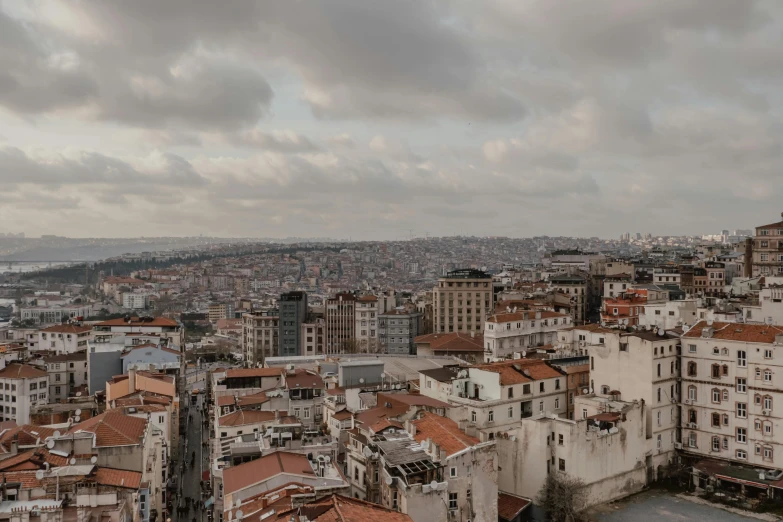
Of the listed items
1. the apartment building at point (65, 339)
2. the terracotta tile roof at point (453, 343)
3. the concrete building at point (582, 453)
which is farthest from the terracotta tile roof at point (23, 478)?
the terracotta tile roof at point (453, 343)

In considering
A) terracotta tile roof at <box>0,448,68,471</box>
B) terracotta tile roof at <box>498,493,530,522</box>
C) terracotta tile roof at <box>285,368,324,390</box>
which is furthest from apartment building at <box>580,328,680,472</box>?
terracotta tile roof at <box>0,448,68,471</box>

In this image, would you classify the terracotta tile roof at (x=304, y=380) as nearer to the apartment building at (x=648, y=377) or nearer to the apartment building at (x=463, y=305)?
the apartment building at (x=648, y=377)

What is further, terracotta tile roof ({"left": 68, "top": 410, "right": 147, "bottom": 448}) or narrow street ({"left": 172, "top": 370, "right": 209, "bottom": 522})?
narrow street ({"left": 172, "top": 370, "right": 209, "bottom": 522})

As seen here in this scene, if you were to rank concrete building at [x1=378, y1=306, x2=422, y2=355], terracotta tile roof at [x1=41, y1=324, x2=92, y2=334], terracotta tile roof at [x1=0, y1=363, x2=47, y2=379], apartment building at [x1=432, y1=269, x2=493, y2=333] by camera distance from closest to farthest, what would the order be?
1. terracotta tile roof at [x1=0, y1=363, x2=47, y2=379]
2. terracotta tile roof at [x1=41, y1=324, x2=92, y2=334]
3. apartment building at [x1=432, y1=269, x2=493, y2=333]
4. concrete building at [x1=378, y1=306, x2=422, y2=355]

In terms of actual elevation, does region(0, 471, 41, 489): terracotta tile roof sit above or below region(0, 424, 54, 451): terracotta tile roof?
above

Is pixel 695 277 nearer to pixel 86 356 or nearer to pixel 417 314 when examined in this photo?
pixel 417 314

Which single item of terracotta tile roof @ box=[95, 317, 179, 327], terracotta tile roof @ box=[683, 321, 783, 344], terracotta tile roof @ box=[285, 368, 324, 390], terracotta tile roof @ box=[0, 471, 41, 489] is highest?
terracotta tile roof @ box=[683, 321, 783, 344]

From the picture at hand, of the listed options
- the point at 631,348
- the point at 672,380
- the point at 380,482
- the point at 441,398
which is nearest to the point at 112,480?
the point at 380,482

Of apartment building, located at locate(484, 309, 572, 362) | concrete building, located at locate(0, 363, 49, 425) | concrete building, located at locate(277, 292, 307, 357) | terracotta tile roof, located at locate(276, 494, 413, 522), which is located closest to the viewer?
terracotta tile roof, located at locate(276, 494, 413, 522)

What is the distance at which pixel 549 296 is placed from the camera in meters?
73.8

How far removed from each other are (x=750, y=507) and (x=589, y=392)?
8.34 metres

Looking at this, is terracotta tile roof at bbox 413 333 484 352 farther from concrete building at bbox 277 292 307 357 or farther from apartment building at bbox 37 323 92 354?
apartment building at bbox 37 323 92 354

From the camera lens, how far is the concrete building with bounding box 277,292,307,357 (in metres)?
80.8

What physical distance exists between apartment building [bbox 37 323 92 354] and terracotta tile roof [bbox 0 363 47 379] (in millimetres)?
10545
